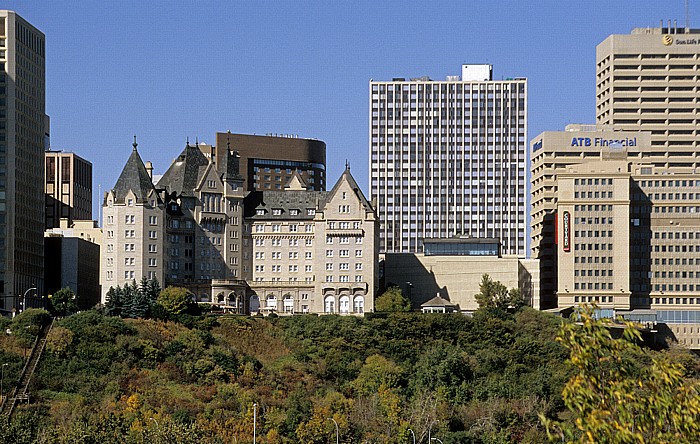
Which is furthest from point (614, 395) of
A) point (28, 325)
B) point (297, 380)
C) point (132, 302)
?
point (132, 302)

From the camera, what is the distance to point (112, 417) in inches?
5330

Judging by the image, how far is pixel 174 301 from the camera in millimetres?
191000

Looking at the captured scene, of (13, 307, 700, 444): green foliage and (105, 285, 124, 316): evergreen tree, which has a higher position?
(105, 285, 124, 316): evergreen tree

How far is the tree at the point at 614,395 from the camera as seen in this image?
1665 inches

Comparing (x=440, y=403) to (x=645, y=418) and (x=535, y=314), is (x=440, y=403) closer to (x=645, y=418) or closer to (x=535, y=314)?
(x=535, y=314)

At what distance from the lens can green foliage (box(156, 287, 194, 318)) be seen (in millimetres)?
190250

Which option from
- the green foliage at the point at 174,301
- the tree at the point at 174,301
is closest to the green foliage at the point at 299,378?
the green foliage at the point at 174,301

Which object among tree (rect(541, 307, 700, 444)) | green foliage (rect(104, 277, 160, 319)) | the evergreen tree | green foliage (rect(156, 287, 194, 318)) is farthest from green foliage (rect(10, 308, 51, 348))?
tree (rect(541, 307, 700, 444))

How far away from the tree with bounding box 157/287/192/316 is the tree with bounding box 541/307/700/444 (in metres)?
149

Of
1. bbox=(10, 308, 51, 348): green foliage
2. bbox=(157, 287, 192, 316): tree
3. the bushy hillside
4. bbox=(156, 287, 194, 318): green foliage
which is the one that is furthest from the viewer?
bbox=(157, 287, 192, 316): tree

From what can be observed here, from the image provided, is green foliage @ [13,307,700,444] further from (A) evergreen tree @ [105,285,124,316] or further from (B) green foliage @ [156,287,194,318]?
(A) evergreen tree @ [105,285,124,316]

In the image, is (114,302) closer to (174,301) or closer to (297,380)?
(174,301)

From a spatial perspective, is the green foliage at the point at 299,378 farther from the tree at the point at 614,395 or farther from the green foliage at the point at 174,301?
the tree at the point at 614,395

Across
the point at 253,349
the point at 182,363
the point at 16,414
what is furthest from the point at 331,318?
the point at 16,414
